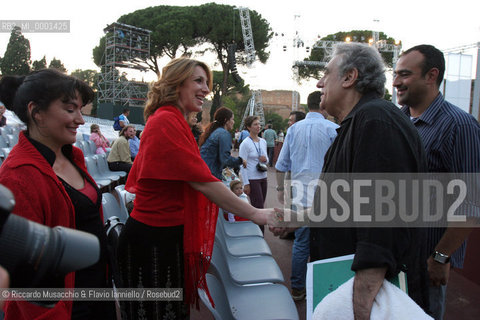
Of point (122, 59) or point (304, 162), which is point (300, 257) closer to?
point (304, 162)

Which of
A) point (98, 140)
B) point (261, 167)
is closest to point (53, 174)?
point (261, 167)

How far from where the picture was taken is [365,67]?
4.27ft

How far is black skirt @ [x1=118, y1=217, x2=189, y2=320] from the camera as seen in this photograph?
1.55 m

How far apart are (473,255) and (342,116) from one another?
3.13 metres

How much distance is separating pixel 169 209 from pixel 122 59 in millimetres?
37438

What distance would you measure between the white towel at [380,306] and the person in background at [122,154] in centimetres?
677

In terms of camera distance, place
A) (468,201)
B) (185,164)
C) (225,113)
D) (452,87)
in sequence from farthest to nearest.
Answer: (452,87), (225,113), (468,201), (185,164)

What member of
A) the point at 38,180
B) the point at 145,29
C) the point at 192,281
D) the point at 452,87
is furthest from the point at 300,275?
the point at 145,29

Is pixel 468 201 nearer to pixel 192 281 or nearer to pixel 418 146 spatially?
pixel 418 146

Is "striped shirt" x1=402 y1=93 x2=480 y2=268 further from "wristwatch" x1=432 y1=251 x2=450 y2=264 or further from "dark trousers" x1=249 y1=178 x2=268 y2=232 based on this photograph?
"dark trousers" x1=249 y1=178 x2=268 y2=232

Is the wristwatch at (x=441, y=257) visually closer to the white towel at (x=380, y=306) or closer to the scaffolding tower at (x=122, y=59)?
the white towel at (x=380, y=306)

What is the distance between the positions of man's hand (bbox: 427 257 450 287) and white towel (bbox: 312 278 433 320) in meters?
0.73

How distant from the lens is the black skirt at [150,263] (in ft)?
5.10

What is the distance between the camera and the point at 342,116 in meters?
1.39
